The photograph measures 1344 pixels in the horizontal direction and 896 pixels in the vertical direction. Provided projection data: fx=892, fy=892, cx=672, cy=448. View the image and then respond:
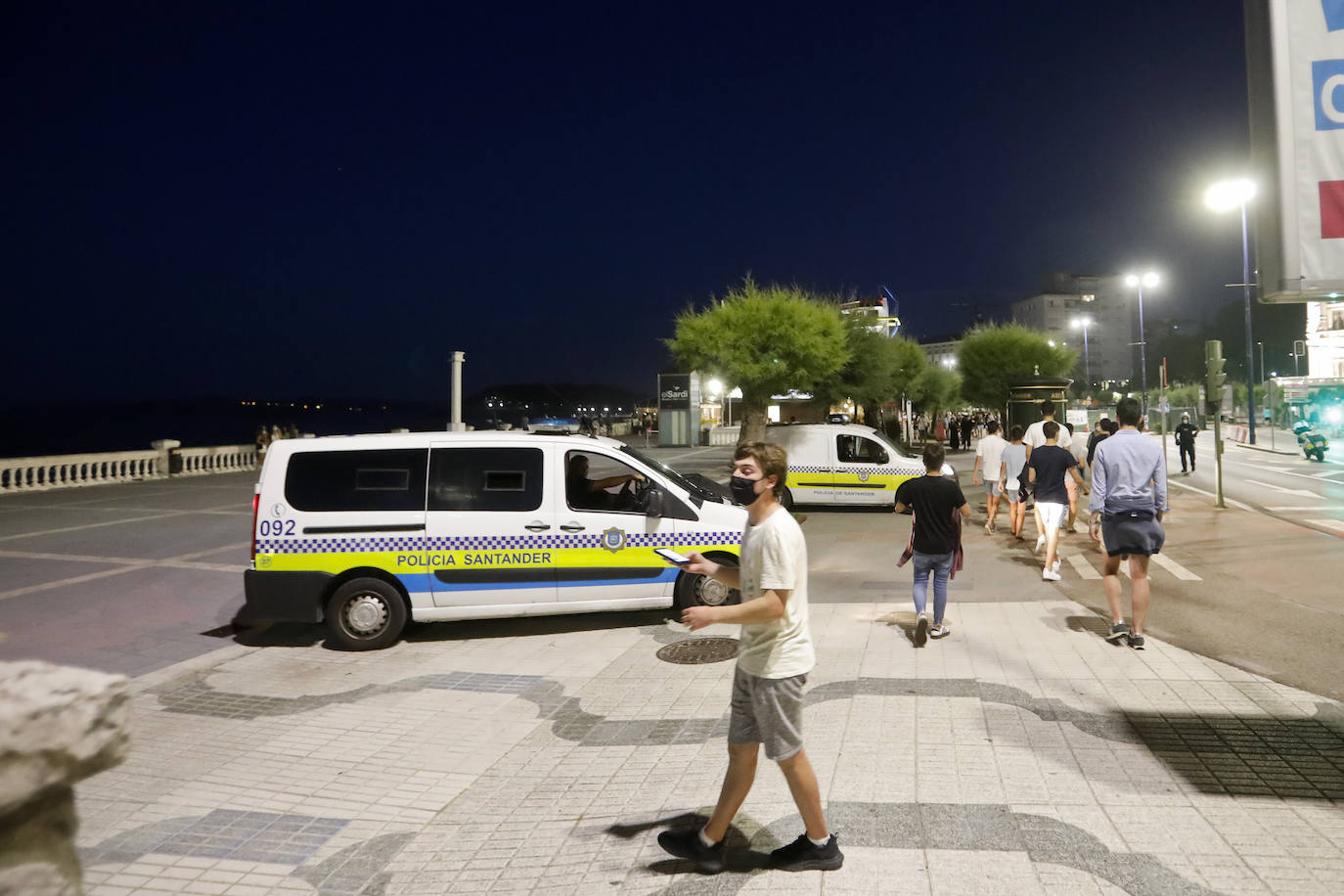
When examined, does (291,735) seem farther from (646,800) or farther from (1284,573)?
(1284,573)

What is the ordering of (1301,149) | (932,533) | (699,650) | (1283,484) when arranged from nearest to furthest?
(1301,149) → (932,533) → (699,650) → (1283,484)

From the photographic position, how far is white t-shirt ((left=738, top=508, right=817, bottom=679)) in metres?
3.54

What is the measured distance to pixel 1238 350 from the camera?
13038 centimetres

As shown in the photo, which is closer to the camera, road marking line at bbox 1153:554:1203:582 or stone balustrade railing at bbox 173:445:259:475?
road marking line at bbox 1153:554:1203:582

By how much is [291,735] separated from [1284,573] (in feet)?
35.0

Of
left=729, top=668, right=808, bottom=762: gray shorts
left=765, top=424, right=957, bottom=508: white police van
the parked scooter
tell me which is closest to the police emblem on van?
left=729, top=668, right=808, bottom=762: gray shorts

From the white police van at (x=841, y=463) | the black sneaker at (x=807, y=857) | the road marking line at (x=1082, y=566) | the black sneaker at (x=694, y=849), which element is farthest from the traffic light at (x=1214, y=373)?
the black sneaker at (x=694, y=849)

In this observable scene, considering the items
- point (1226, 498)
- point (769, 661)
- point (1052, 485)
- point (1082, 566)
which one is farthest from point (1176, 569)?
point (1226, 498)

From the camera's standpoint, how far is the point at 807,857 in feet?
12.1

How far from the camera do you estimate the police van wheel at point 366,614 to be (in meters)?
7.99

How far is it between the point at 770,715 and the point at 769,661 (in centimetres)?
21

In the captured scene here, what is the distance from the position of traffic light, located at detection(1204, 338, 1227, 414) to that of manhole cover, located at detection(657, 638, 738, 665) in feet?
44.1

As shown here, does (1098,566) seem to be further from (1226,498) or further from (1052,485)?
(1226,498)

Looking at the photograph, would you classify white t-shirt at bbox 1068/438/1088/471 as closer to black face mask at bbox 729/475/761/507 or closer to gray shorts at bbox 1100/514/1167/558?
gray shorts at bbox 1100/514/1167/558
